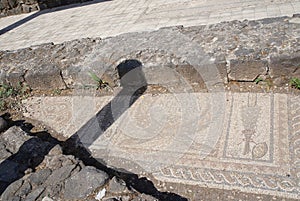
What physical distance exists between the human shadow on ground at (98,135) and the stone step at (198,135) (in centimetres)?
2

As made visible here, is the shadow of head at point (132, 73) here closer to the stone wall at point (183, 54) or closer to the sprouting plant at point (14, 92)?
the stone wall at point (183, 54)

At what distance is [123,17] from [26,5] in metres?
3.75

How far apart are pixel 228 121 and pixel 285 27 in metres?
1.34

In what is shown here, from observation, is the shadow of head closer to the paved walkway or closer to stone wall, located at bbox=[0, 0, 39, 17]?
the paved walkway

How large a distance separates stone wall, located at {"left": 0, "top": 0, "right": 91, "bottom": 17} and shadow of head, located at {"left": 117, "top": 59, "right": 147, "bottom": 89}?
5488mm

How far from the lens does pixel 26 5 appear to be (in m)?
8.17

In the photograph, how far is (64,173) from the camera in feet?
7.08

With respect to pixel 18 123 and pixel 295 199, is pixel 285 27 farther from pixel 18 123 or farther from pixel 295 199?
pixel 18 123

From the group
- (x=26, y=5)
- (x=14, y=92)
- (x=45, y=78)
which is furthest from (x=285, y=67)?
(x=26, y=5)

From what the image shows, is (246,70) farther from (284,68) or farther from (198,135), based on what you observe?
(198,135)

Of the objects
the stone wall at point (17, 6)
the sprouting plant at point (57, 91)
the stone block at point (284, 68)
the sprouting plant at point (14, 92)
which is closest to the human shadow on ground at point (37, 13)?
the stone wall at point (17, 6)

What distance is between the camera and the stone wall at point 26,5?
26.6ft

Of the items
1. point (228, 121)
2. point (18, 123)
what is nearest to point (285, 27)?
point (228, 121)

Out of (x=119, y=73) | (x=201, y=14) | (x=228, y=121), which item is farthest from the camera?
(x=201, y=14)
